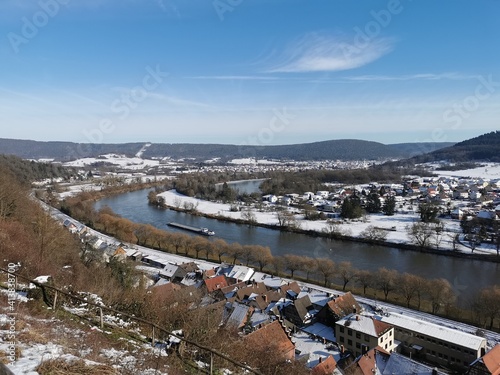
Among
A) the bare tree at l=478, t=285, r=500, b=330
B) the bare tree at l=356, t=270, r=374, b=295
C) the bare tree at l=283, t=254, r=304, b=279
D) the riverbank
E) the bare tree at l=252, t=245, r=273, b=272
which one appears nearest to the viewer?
the bare tree at l=478, t=285, r=500, b=330

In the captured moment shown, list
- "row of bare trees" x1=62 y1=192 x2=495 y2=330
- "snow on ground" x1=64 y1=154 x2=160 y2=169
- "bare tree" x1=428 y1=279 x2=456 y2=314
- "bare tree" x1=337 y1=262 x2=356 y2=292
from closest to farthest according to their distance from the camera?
"bare tree" x1=428 y1=279 x2=456 y2=314 → "row of bare trees" x1=62 y1=192 x2=495 y2=330 → "bare tree" x1=337 y1=262 x2=356 y2=292 → "snow on ground" x1=64 y1=154 x2=160 y2=169

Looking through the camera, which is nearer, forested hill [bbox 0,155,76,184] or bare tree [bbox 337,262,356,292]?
bare tree [bbox 337,262,356,292]

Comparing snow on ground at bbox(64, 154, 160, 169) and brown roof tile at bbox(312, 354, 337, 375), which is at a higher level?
brown roof tile at bbox(312, 354, 337, 375)

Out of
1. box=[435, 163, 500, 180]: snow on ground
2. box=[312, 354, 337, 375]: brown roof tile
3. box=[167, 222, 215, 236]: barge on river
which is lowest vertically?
box=[167, 222, 215, 236]: barge on river

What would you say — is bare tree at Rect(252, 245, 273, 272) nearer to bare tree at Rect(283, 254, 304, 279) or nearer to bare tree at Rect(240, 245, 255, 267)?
bare tree at Rect(240, 245, 255, 267)

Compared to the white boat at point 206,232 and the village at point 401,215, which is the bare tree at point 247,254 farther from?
the village at point 401,215

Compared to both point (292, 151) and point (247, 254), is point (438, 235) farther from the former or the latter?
point (292, 151)

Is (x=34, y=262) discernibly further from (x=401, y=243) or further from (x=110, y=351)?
(x=401, y=243)

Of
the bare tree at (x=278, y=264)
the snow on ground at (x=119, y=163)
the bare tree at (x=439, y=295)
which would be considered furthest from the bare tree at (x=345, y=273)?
the snow on ground at (x=119, y=163)

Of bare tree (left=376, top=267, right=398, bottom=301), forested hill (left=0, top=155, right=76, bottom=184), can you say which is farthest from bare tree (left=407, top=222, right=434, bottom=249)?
forested hill (left=0, top=155, right=76, bottom=184)
